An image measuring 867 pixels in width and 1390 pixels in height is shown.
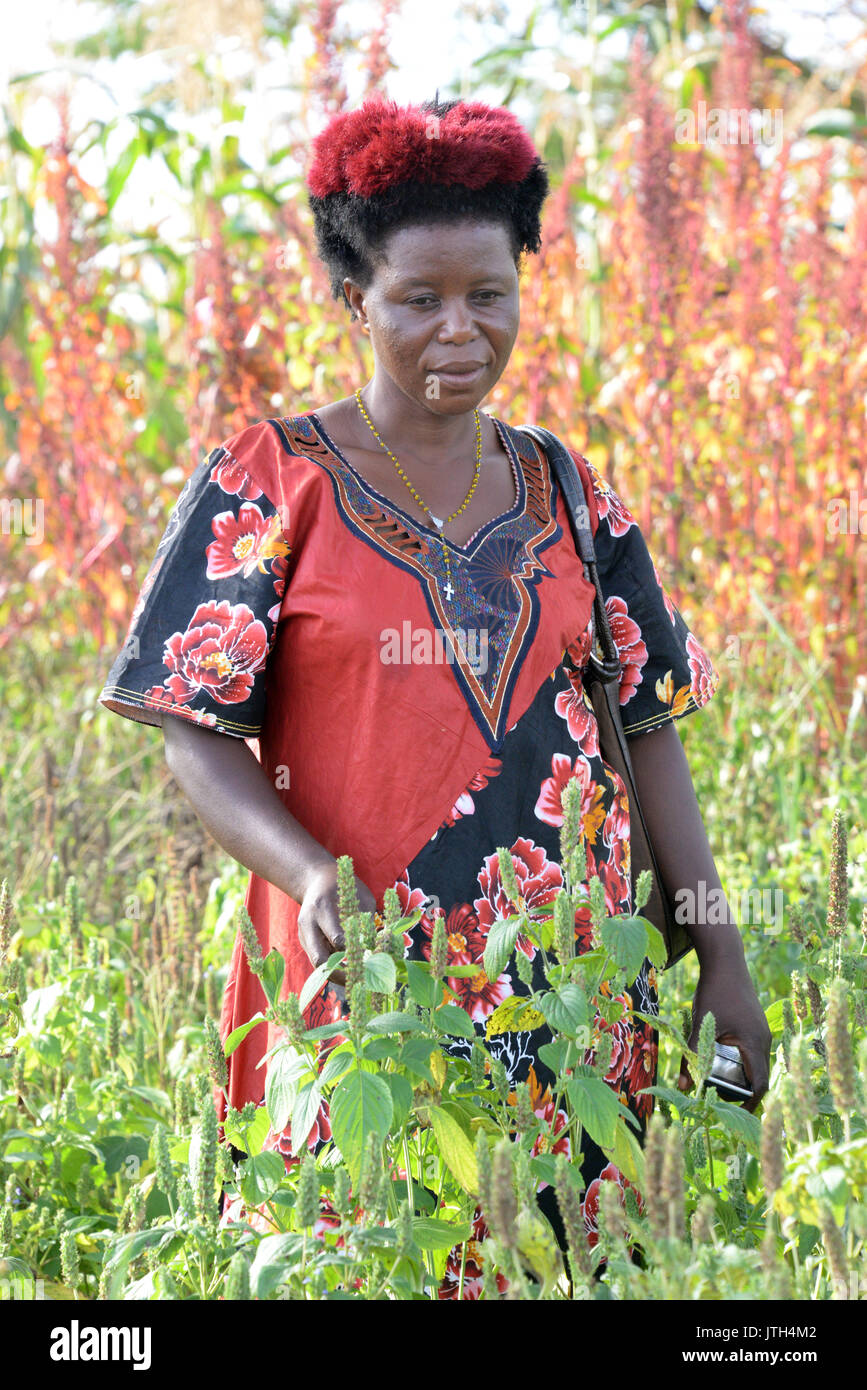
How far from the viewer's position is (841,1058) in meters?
1.20

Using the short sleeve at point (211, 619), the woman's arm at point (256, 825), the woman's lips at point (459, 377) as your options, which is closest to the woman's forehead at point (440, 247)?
the woman's lips at point (459, 377)

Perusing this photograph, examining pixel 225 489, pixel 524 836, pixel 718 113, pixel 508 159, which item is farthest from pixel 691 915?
pixel 718 113

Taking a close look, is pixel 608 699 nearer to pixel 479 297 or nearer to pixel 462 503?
pixel 462 503

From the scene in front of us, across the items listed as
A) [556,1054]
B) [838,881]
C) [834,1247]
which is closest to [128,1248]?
[556,1054]

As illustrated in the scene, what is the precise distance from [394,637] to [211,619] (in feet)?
0.74

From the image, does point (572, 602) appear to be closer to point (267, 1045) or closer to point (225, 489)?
point (225, 489)

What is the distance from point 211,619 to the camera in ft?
6.03

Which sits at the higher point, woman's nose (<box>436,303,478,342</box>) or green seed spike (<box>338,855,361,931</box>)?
woman's nose (<box>436,303,478,342</box>)

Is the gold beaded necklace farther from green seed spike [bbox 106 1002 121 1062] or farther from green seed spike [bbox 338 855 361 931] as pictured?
green seed spike [bbox 106 1002 121 1062]

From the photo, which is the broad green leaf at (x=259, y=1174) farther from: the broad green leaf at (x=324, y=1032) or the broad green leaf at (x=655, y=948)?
the broad green leaf at (x=655, y=948)

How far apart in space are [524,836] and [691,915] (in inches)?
15.3

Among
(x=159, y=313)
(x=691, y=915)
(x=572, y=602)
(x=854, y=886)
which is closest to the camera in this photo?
(x=572, y=602)

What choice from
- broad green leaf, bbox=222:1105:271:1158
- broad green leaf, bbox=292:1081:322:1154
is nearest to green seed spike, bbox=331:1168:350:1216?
broad green leaf, bbox=292:1081:322:1154

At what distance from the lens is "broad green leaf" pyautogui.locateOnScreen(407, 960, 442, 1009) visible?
4.68 ft
